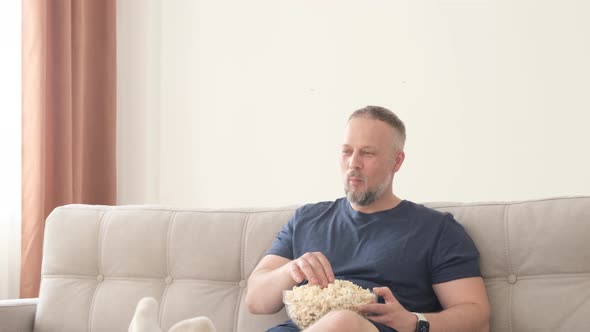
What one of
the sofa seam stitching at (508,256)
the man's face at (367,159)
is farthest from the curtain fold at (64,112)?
the sofa seam stitching at (508,256)

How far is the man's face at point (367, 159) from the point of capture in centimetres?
229

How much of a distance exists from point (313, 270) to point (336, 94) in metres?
1.68

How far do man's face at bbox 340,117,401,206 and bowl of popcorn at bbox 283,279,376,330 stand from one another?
1.53 ft

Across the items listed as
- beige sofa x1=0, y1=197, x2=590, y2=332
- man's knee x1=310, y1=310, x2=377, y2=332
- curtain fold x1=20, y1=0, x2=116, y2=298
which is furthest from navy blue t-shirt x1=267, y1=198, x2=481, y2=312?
curtain fold x1=20, y1=0, x2=116, y2=298

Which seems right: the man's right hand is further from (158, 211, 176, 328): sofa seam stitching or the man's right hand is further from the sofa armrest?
the sofa armrest

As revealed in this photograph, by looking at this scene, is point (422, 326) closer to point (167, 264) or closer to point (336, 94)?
point (167, 264)

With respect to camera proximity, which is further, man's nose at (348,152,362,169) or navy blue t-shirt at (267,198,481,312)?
man's nose at (348,152,362,169)

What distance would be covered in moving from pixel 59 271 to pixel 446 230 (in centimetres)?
126

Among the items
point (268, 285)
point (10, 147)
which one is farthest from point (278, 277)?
point (10, 147)

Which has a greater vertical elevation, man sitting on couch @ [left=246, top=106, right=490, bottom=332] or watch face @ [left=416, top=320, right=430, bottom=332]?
man sitting on couch @ [left=246, top=106, right=490, bottom=332]

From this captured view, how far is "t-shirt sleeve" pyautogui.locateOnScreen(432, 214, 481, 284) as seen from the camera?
2102 mm

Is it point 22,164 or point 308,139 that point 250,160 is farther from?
point 22,164

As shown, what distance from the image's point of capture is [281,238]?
2.34 m

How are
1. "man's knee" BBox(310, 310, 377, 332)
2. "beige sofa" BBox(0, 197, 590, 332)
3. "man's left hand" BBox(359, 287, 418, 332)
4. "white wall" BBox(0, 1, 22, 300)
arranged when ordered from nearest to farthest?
"man's knee" BBox(310, 310, 377, 332) < "man's left hand" BBox(359, 287, 418, 332) < "beige sofa" BBox(0, 197, 590, 332) < "white wall" BBox(0, 1, 22, 300)
